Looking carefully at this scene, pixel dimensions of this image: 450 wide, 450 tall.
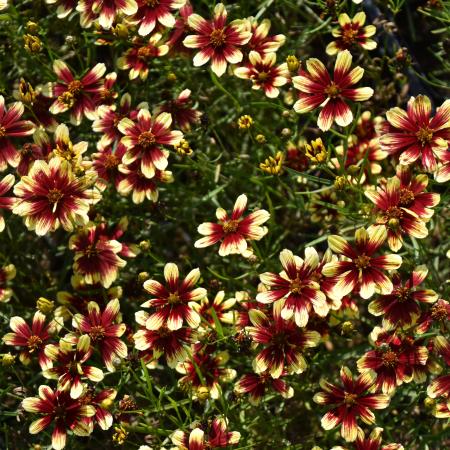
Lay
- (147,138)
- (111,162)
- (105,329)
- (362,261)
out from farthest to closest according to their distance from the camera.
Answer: (111,162)
(147,138)
(105,329)
(362,261)

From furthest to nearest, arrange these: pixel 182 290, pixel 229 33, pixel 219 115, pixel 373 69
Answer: pixel 219 115
pixel 373 69
pixel 229 33
pixel 182 290

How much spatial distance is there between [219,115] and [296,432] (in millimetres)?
1540

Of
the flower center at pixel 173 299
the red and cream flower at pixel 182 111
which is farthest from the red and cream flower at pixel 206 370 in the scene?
the red and cream flower at pixel 182 111

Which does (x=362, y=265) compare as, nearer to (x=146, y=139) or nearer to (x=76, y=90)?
(x=146, y=139)

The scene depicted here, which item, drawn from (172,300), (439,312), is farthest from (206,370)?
(439,312)

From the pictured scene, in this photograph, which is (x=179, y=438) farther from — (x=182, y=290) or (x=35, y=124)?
(x=35, y=124)

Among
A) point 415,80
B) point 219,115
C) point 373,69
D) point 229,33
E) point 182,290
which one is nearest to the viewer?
point 182,290

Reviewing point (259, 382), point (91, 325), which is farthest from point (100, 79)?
point (259, 382)

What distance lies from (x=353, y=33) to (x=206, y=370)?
1.41 meters

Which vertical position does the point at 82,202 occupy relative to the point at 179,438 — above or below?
above

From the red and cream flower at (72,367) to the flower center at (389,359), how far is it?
0.96 meters

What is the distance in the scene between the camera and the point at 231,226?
8.21ft

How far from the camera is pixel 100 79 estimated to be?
9.32 feet

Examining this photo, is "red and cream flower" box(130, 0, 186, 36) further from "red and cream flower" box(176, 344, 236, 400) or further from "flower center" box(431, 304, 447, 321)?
"flower center" box(431, 304, 447, 321)
